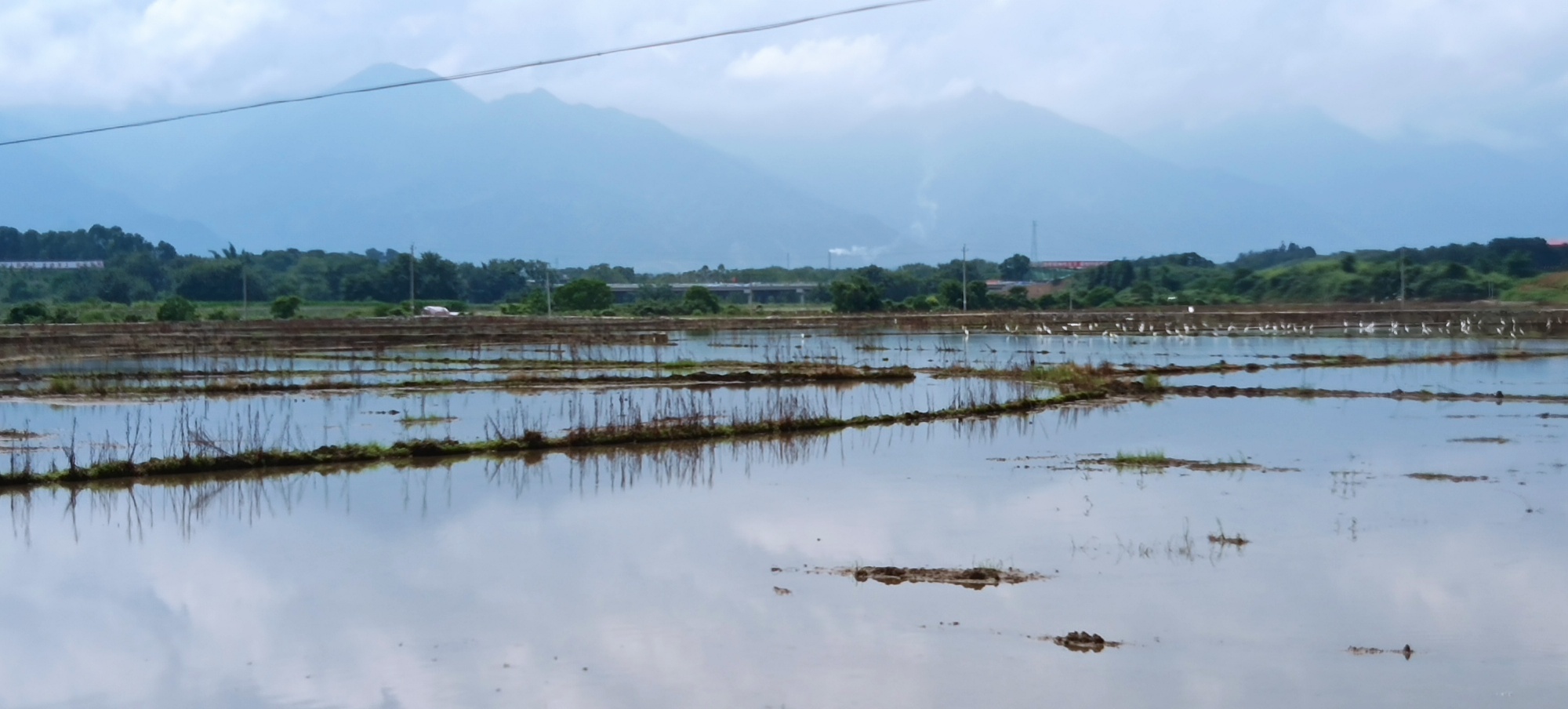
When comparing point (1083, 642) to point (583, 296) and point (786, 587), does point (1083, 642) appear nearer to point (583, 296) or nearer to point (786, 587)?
point (786, 587)

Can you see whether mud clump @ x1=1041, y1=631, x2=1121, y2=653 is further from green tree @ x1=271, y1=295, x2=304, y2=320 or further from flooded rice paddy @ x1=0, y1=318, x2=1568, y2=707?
green tree @ x1=271, y1=295, x2=304, y2=320

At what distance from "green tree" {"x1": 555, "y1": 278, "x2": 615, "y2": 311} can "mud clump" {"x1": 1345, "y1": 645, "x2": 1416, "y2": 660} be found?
60927 millimetres

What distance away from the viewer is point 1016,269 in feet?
341

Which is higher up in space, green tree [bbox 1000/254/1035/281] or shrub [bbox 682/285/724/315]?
green tree [bbox 1000/254/1035/281]

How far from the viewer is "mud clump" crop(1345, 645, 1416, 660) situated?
239 inches

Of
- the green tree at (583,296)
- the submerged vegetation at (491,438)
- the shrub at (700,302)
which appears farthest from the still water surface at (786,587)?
the green tree at (583,296)

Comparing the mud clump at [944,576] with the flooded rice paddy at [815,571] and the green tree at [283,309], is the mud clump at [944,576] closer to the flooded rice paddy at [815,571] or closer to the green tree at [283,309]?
the flooded rice paddy at [815,571]

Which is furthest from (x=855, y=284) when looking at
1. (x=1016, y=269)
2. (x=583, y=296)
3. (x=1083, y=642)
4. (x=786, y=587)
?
(x=1083, y=642)

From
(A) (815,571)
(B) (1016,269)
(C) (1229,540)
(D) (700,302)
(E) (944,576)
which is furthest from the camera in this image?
(B) (1016,269)

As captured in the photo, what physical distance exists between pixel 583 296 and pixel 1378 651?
203 ft

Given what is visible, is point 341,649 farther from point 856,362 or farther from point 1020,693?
point 856,362

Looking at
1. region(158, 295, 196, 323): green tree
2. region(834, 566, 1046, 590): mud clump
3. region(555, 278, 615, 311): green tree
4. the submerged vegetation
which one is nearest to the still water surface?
region(834, 566, 1046, 590): mud clump

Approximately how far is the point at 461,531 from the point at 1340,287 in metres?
63.9

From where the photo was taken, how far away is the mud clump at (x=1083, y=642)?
612 cm
